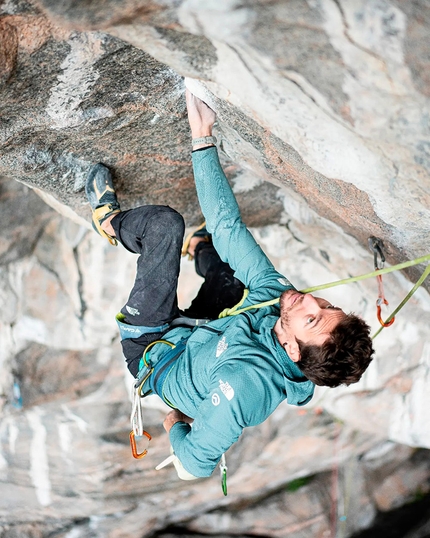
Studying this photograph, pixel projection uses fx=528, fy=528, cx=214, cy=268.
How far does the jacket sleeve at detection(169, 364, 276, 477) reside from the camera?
1.87 m

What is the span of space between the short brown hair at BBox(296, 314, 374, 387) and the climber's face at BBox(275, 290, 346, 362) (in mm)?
20

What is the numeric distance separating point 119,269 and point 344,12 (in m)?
2.91

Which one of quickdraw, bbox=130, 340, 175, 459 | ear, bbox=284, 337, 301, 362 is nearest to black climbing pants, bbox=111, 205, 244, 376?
quickdraw, bbox=130, 340, 175, 459

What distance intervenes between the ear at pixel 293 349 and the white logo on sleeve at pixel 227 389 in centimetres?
25

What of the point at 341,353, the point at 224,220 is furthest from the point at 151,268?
the point at 341,353

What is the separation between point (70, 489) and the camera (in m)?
4.47

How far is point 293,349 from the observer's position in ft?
6.29

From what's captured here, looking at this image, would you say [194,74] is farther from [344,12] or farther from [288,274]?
[288,274]

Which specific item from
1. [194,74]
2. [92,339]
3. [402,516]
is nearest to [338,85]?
[194,74]

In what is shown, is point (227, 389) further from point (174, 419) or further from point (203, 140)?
point (203, 140)

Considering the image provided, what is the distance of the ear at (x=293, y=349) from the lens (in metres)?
1.90

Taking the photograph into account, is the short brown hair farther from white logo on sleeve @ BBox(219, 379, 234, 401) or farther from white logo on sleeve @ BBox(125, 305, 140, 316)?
white logo on sleeve @ BBox(125, 305, 140, 316)

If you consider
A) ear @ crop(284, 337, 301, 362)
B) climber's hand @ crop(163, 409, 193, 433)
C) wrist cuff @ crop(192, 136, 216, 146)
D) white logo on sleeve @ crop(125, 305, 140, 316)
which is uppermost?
wrist cuff @ crop(192, 136, 216, 146)

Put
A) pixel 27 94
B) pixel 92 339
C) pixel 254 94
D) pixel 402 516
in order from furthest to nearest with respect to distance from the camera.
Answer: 1. pixel 402 516
2. pixel 92 339
3. pixel 27 94
4. pixel 254 94
